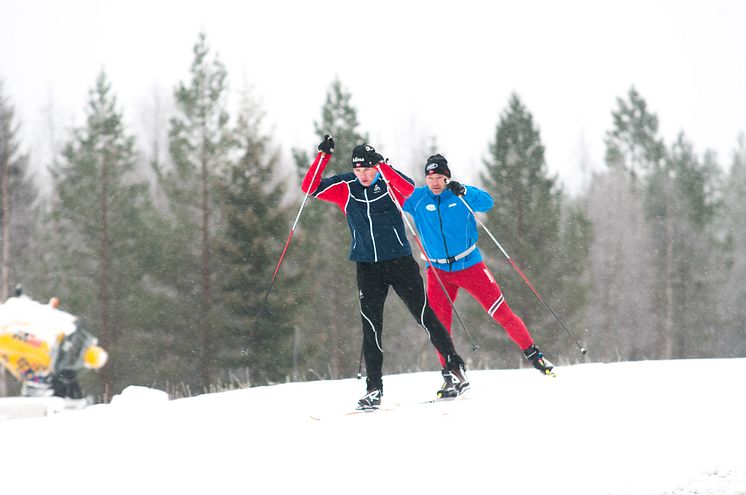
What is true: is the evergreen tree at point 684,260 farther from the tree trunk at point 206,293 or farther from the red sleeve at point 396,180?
the red sleeve at point 396,180

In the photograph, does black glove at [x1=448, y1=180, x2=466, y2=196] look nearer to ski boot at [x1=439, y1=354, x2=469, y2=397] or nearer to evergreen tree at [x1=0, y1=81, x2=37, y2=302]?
ski boot at [x1=439, y1=354, x2=469, y2=397]

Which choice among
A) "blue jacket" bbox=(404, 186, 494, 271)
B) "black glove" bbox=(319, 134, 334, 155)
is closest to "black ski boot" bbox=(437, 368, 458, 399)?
"blue jacket" bbox=(404, 186, 494, 271)

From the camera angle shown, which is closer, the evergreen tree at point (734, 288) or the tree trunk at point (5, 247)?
the tree trunk at point (5, 247)

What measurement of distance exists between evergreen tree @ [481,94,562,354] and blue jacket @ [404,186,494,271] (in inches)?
971

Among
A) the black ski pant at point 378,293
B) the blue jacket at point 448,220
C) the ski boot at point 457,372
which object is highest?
the blue jacket at point 448,220

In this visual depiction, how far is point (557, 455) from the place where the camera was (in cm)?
464

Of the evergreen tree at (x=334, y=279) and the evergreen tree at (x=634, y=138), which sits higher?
the evergreen tree at (x=634, y=138)

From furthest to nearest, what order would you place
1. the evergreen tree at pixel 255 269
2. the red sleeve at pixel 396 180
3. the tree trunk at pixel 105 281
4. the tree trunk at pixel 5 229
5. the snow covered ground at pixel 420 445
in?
1. the tree trunk at pixel 5 229
2. the tree trunk at pixel 105 281
3. the evergreen tree at pixel 255 269
4. the red sleeve at pixel 396 180
5. the snow covered ground at pixel 420 445

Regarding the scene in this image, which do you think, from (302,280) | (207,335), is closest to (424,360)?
(302,280)

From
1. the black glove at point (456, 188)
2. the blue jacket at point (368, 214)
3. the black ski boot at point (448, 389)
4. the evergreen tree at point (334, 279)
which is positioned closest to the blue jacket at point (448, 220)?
the black glove at point (456, 188)

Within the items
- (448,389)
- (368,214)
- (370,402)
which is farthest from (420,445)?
(368,214)

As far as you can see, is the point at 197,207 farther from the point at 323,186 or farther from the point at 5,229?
the point at 323,186

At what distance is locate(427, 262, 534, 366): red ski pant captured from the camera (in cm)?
668

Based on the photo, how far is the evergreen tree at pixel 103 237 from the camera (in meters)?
29.9
